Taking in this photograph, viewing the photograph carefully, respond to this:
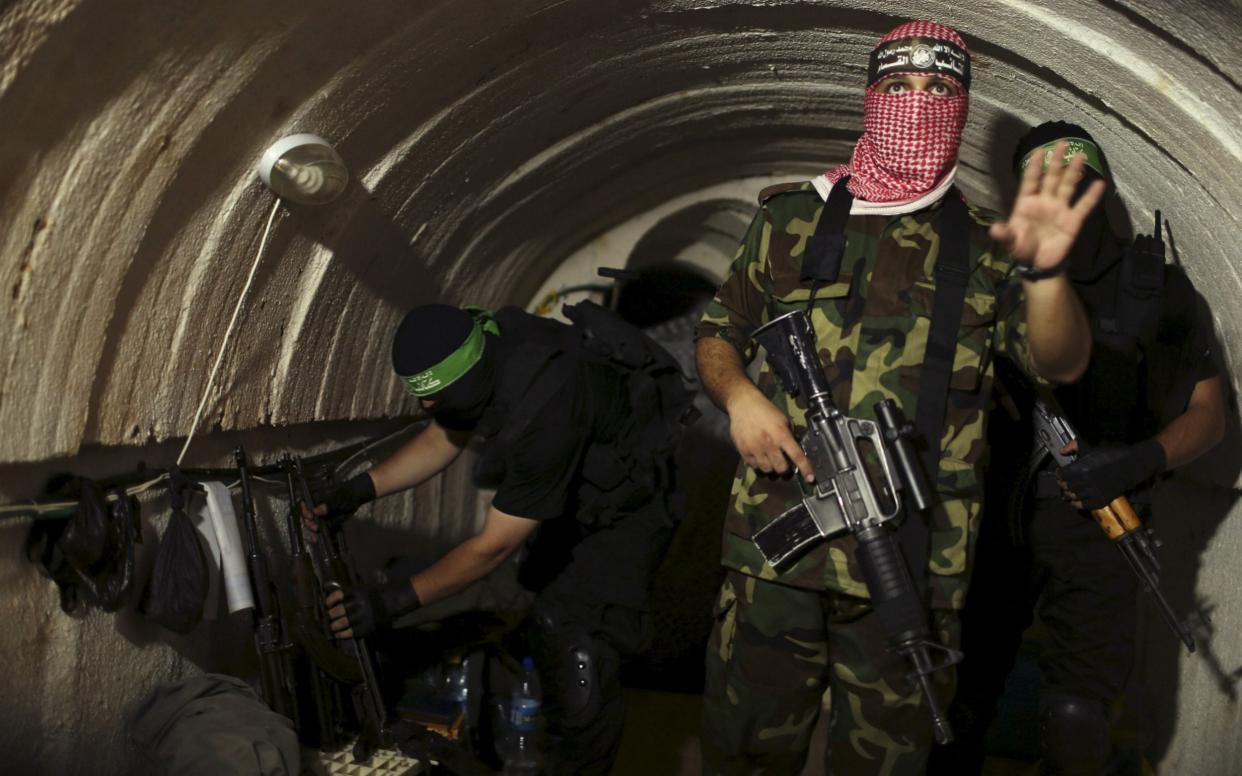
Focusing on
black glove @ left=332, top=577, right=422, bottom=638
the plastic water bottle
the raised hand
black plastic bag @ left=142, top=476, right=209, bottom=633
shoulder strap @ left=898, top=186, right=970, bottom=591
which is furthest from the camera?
the plastic water bottle

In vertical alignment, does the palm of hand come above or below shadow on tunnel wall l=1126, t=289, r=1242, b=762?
above

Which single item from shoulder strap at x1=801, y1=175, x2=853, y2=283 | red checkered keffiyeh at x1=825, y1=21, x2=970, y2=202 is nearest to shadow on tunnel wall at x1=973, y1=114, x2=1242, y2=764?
red checkered keffiyeh at x1=825, y1=21, x2=970, y2=202

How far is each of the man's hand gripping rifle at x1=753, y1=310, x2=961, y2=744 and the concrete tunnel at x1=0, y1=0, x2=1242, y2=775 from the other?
3.44ft

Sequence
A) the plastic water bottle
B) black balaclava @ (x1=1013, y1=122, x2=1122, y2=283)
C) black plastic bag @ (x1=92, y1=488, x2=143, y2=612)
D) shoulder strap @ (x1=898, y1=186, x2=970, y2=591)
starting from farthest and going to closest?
1. the plastic water bottle
2. black balaclava @ (x1=1013, y1=122, x2=1122, y2=283)
3. black plastic bag @ (x1=92, y1=488, x2=143, y2=612)
4. shoulder strap @ (x1=898, y1=186, x2=970, y2=591)

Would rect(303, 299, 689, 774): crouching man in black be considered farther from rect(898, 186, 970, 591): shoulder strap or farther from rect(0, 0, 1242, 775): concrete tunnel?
rect(898, 186, 970, 591): shoulder strap

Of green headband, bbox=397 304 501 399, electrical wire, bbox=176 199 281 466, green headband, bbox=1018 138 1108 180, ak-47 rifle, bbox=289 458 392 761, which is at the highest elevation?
electrical wire, bbox=176 199 281 466

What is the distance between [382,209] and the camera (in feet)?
10.7

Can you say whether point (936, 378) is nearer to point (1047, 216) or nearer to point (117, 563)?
point (1047, 216)

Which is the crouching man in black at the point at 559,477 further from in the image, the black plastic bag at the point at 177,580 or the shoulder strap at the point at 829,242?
the shoulder strap at the point at 829,242

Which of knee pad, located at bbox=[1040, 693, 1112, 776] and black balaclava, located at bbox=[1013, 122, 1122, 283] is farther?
knee pad, located at bbox=[1040, 693, 1112, 776]

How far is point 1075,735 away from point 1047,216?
76.2 inches

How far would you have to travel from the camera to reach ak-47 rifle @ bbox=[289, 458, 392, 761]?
Result: 10.1ft

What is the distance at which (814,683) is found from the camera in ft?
7.77

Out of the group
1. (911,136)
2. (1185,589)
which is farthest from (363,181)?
(1185,589)
